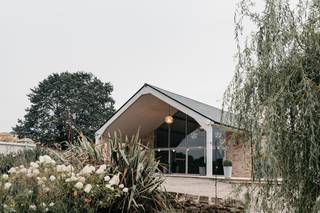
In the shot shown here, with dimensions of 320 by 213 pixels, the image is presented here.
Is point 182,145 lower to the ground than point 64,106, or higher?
lower

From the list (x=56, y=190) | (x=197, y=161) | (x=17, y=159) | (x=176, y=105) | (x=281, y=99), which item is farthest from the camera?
(x=197, y=161)

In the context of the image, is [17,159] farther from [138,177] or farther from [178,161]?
[178,161]

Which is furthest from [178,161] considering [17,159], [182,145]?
[17,159]

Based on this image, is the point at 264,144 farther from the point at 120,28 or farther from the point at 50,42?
the point at 50,42

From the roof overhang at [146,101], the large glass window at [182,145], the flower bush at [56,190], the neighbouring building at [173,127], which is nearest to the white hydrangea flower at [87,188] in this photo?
the flower bush at [56,190]

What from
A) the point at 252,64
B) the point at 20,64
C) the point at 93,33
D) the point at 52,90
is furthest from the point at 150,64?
the point at 52,90

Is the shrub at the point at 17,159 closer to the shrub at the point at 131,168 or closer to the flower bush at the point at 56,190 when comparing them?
the shrub at the point at 131,168

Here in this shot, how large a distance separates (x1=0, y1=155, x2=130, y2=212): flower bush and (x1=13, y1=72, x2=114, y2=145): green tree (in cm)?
2737

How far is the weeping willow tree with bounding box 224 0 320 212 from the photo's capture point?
3.51 metres

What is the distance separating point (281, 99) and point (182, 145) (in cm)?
1566

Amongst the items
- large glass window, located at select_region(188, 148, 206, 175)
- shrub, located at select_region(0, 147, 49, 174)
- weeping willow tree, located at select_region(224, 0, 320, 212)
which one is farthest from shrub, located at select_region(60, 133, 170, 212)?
large glass window, located at select_region(188, 148, 206, 175)

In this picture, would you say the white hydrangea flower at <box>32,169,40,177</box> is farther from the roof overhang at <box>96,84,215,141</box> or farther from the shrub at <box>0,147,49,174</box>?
the roof overhang at <box>96,84,215,141</box>

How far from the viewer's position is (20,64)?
78.8 ft

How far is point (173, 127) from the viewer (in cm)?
1995
